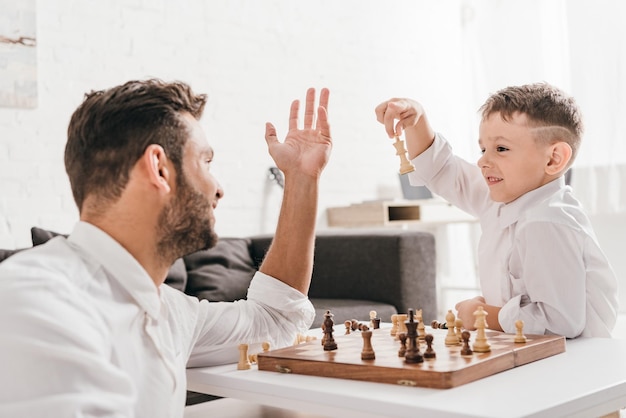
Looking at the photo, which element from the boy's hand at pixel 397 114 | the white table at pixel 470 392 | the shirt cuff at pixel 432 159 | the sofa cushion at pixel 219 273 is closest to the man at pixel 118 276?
the white table at pixel 470 392

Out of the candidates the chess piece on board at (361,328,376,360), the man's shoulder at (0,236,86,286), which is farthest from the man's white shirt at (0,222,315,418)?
the chess piece on board at (361,328,376,360)

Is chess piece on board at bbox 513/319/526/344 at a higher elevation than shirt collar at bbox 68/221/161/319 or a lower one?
lower

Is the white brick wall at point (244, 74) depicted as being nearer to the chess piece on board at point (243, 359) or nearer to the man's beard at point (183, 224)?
the chess piece on board at point (243, 359)

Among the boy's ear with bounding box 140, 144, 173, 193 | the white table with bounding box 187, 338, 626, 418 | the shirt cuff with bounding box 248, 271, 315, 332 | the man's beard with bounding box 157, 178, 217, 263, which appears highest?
the boy's ear with bounding box 140, 144, 173, 193

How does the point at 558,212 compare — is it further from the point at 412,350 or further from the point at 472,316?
the point at 412,350

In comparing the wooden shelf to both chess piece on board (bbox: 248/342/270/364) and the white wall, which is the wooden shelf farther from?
chess piece on board (bbox: 248/342/270/364)

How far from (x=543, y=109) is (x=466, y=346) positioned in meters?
0.78

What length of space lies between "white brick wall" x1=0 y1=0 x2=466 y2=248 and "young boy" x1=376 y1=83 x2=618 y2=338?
2251 mm

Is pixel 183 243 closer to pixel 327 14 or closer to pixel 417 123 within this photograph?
pixel 417 123

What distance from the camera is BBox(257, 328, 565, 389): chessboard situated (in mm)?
1151

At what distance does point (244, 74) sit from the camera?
4.53 metres

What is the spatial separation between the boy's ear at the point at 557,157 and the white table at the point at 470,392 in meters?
0.54

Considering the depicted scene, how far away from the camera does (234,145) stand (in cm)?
446

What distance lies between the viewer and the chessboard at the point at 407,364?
3.78 feet
